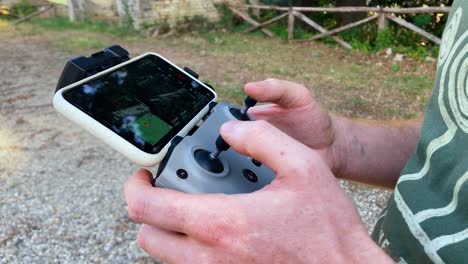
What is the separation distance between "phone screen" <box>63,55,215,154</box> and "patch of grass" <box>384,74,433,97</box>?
472 centimetres

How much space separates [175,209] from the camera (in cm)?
62

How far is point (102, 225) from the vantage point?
2.91 metres

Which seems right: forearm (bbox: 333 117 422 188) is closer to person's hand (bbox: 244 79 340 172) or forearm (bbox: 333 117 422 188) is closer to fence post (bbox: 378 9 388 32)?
person's hand (bbox: 244 79 340 172)

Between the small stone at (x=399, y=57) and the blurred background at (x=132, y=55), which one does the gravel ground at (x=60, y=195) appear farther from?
the small stone at (x=399, y=57)

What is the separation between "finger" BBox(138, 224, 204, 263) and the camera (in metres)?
0.65

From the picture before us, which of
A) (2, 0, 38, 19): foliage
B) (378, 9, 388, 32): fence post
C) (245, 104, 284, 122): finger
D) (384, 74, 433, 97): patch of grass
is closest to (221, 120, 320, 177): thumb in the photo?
(245, 104, 284, 122): finger

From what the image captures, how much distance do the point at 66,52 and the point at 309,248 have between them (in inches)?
289

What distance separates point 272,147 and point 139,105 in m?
0.35

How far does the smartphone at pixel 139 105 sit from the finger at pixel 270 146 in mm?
200

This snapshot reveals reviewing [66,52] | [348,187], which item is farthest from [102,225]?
[66,52]

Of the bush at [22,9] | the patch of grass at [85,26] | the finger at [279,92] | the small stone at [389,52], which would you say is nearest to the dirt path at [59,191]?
the finger at [279,92]

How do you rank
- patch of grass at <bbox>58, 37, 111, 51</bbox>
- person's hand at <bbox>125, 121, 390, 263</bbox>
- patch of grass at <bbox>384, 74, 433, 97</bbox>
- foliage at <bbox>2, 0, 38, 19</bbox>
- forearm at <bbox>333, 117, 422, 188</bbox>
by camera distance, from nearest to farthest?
person's hand at <bbox>125, 121, 390, 263</bbox>
forearm at <bbox>333, 117, 422, 188</bbox>
patch of grass at <bbox>384, 74, 433, 97</bbox>
patch of grass at <bbox>58, 37, 111, 51</bbox>
foliage at <bbox>2, 0, 38, 19</bbox>

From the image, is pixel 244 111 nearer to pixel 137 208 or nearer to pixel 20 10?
pixel 137 208

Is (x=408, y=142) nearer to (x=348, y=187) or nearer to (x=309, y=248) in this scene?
(x=309, y=248)
